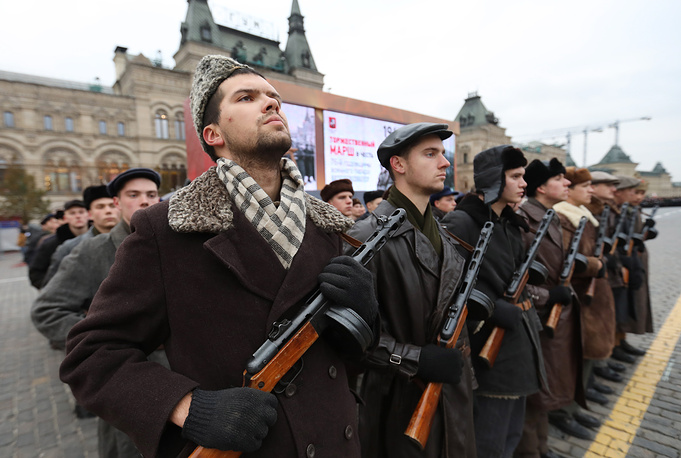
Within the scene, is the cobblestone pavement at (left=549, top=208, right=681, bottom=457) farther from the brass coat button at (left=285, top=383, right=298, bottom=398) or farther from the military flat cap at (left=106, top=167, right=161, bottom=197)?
the military flat cap at (left=106, top=167, right=161, bottom=197)

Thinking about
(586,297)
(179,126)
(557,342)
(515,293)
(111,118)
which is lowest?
(557,342)

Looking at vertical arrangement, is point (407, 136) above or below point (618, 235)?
above

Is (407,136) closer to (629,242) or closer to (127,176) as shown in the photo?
(127,176)

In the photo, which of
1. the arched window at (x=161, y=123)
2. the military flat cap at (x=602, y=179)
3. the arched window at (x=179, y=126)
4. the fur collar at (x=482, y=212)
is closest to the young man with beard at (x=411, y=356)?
the fur collar at (x=482, y=212)

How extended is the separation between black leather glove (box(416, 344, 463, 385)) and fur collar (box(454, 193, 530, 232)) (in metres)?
1.31

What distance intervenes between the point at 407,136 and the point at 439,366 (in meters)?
1.36

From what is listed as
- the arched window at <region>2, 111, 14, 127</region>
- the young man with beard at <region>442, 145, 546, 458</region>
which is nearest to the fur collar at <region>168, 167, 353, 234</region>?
the young man with beard at <region>442, 145, 546, 458</region>

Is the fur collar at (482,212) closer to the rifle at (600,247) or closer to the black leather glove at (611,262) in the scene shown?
the rifle at (600,247)

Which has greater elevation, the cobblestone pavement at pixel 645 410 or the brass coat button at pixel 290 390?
the brass coat button at pixel 290 390

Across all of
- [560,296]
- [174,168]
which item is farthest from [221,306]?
[174,168]

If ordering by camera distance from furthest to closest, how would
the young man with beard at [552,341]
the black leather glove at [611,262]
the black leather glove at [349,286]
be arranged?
the black leather glove at [611,262], the young man with beard at [552,341], the black leather glove at [349,286]

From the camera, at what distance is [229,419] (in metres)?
1.04

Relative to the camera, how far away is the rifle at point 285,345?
1.11m

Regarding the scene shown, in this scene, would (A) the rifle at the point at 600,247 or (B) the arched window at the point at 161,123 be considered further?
(B) the arched window at the point at 161,123
